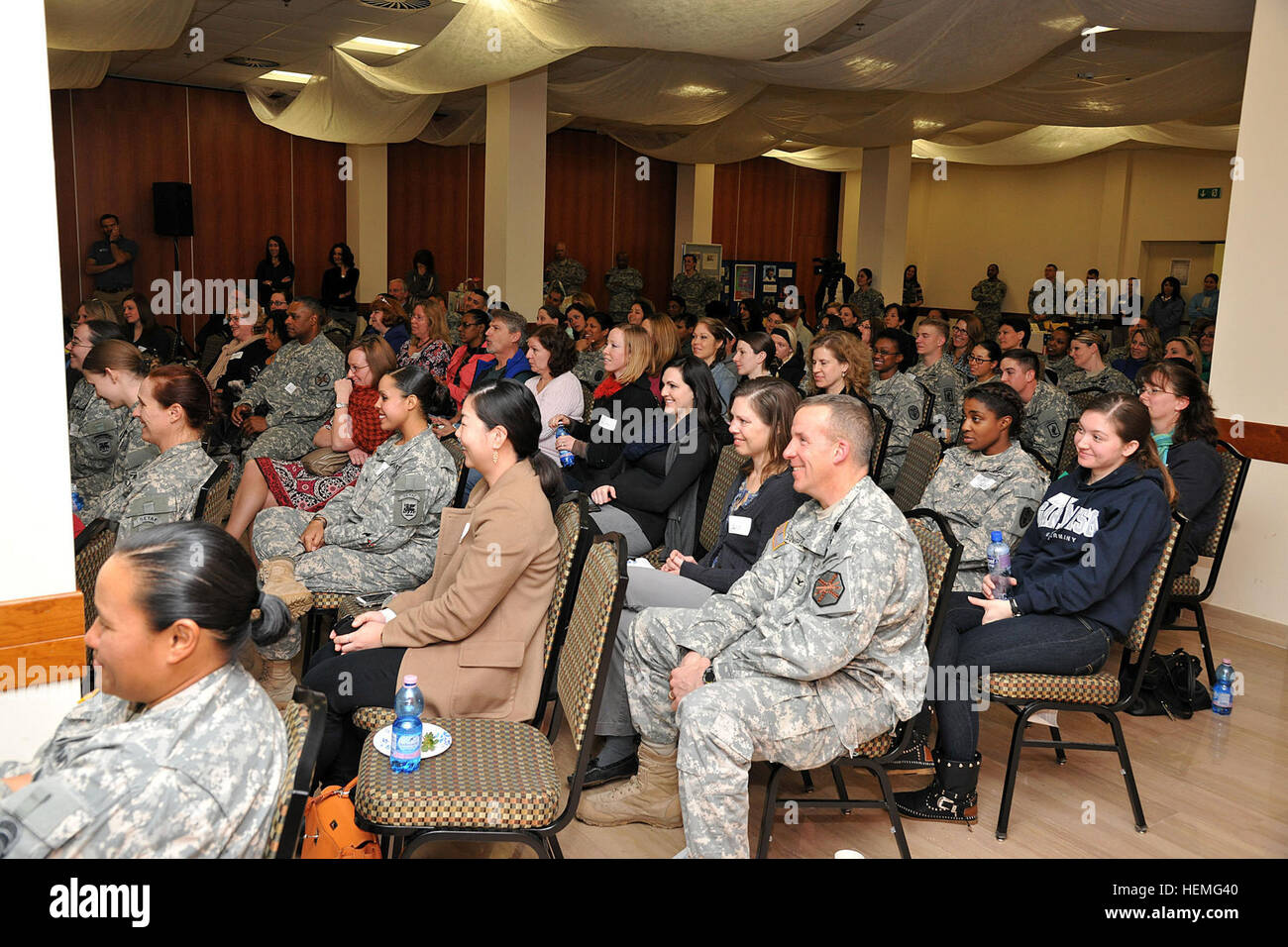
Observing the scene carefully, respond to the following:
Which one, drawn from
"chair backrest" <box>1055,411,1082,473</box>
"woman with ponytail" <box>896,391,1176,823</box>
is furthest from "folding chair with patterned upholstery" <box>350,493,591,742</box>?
"chair backrest" <box>1055,411,1082,473</box>

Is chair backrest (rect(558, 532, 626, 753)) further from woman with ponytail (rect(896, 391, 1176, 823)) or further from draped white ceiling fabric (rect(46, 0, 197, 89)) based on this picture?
draped white ceiling fabric (rect(46, 0, 197, 89))

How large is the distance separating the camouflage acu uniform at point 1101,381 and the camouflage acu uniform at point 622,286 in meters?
8.63

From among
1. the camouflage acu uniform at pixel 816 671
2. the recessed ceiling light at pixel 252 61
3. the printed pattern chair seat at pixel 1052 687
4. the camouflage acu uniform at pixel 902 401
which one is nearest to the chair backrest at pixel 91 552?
the camouflage acu uniform at pixel 816 671

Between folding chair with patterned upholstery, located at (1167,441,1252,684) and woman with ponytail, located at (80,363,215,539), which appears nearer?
woman with ponytail, located at (80,363,215,539)

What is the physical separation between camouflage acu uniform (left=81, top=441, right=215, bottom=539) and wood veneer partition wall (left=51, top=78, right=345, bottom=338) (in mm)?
9115

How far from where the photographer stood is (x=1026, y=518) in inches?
143

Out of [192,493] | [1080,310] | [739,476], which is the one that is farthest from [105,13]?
[1080,310]

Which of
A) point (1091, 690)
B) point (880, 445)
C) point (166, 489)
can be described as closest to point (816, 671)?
point (1091, 690)

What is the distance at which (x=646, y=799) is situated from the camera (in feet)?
9.32

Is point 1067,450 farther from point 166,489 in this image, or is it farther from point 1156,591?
point 166,489

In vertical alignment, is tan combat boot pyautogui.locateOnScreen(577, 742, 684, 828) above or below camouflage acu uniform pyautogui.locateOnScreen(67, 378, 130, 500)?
below

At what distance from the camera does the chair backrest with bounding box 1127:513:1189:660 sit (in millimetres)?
2904

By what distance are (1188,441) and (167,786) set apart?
148 inches

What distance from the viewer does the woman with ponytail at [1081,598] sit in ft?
9.56
